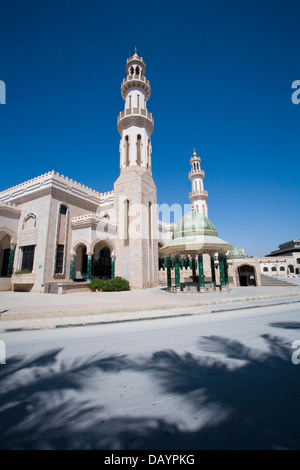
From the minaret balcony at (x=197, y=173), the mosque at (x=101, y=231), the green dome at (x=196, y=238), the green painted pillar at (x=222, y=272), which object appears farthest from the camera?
the minaret balcony at (x=197, y=173)

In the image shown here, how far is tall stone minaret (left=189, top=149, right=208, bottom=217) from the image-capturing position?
4122cm

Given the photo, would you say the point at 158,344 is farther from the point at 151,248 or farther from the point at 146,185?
the point at 146,185

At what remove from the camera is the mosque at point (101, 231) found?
19438 mm

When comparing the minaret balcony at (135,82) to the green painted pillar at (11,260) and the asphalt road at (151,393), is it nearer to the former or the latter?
the green painted pillar at (11,260)

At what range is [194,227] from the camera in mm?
16734

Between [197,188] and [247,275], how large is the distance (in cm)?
2332

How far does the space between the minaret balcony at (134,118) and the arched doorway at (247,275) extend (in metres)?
20.8

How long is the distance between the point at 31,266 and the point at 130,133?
18.6 meters

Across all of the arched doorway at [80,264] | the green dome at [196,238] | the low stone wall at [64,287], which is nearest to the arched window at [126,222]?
the arched doorway at [80,264]

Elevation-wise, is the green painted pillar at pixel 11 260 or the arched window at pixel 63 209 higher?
the arched window at pixel 63 209

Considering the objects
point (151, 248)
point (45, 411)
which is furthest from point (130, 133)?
point (45, 411)

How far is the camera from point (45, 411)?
2.35 metres

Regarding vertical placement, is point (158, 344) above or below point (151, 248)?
below

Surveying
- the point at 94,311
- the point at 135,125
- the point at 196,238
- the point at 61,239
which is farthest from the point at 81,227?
the point at 94,311
